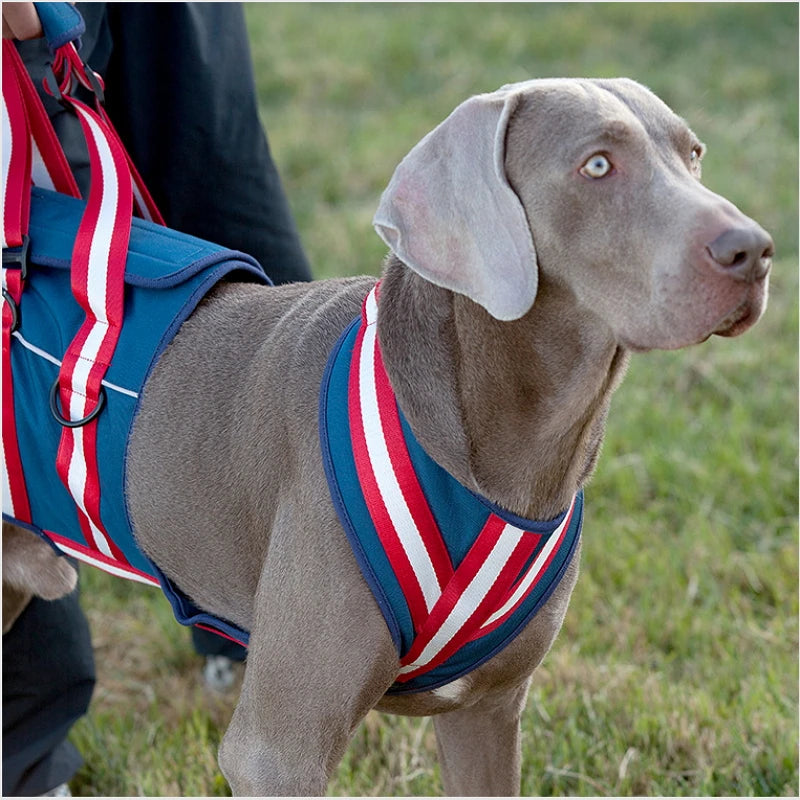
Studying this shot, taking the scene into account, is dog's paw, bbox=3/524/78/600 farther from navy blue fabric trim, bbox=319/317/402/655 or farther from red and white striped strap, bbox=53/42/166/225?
navy blue fabric trim, bbox=319/317/402/655

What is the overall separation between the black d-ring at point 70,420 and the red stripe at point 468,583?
0.62 meters

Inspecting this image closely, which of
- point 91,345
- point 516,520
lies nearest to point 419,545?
point 516,520

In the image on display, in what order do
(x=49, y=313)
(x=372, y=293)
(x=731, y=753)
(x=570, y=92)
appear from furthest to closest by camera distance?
(x=731, y=753) → (x=49, y=313) → (x=372, y=293) → (x=570, y=92)

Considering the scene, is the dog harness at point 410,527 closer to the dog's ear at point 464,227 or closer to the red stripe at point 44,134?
the dog's ear at point 464,227

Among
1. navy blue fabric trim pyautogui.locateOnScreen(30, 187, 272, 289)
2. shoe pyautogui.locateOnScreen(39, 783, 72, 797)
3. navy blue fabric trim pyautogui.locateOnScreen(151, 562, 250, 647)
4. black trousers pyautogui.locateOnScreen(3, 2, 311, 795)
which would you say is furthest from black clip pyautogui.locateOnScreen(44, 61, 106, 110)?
shoe pyautogui.locateOnScreen(39, 783, 72, 797)

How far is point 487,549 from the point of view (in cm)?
176

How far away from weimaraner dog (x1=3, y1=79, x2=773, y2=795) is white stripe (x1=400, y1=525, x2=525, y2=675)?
0.05m

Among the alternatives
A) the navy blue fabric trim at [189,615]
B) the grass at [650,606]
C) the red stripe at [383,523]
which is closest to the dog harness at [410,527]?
the red stripe at [383,523]

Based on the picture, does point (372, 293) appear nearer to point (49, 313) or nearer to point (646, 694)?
point (49, 313)

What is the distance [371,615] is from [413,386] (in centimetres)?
31

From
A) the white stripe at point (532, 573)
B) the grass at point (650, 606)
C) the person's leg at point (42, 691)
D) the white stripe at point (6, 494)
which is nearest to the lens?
the white stripe at point (532, 573)

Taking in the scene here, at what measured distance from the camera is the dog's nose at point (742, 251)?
1530 mm

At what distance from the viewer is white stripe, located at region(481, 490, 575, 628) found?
181 cm

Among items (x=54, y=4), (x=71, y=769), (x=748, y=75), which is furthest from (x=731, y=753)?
(x=748, y=75)
